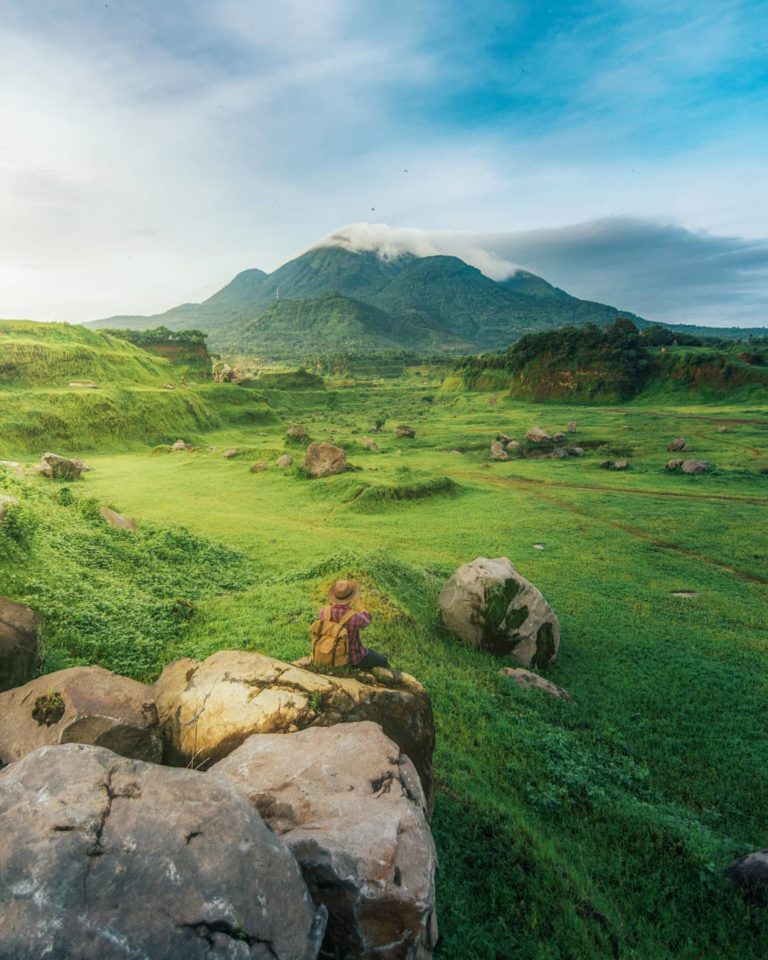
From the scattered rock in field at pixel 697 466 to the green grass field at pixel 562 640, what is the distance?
1752mm

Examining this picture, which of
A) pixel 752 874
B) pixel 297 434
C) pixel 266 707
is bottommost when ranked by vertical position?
pixel 752 874

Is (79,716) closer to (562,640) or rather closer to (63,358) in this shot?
(562,640)

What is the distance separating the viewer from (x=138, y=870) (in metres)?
3.48

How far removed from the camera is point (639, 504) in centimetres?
2797

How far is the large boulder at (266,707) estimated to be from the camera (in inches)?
274

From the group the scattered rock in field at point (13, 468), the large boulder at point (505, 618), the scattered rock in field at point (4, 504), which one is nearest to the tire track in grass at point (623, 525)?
the large boulder at point (505, 618)

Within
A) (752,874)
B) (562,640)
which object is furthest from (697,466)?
(752,874)

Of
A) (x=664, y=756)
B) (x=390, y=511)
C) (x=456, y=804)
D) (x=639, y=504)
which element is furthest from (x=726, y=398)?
(x=456, y=804)

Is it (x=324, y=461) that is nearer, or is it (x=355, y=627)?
(x=355, y=627)

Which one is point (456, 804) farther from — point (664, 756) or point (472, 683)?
point (664, 756)

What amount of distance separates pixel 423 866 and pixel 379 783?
1.17 m

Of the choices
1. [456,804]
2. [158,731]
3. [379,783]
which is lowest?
[456,804]

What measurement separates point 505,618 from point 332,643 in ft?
20.0

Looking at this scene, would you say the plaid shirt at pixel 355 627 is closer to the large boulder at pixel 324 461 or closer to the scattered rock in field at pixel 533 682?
the scattered rock in field at pixel 533 682
